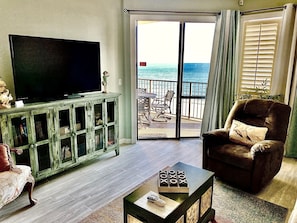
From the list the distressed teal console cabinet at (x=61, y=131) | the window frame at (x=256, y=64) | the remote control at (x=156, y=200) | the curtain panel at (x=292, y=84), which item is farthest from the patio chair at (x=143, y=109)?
the remote control at (x=156, y=200)

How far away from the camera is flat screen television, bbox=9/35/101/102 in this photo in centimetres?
254

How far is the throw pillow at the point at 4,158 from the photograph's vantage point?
7.11 feet

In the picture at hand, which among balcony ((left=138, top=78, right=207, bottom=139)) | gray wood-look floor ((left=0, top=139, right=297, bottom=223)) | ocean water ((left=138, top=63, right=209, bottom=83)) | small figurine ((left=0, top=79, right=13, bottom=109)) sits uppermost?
ocean water ((left=138, top=63, right=209, bottom=83))

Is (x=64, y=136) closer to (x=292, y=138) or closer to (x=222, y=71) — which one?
(x=222, y=71)

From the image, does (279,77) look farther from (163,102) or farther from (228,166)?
(163,102)

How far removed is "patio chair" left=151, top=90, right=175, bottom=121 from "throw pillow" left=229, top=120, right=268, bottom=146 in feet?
8.07

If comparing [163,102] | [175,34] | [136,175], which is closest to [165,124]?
[163,102]

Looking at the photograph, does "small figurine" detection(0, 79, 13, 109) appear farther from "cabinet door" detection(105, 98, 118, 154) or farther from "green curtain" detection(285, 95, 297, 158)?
"green curtain" detection(285, 95, 297, 158)

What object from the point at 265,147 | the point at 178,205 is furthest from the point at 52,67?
the point at 265,147

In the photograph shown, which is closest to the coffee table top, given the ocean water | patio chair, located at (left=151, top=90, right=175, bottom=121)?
the ocean water

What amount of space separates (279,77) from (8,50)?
155 inches

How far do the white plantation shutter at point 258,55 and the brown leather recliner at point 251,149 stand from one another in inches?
37.9

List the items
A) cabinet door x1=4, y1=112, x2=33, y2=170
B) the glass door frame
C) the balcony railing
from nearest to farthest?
cabinet door x1=4, y1=112, x2=33, y2=170 → the glass door frame → the balcony railing

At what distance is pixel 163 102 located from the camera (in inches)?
221
